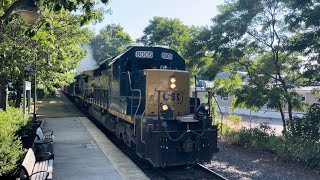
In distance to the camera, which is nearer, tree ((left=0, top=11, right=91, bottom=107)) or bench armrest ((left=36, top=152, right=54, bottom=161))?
bench armrest ((left=36, top=152, right=54, bottom=161))

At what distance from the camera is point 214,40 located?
13289 millimetres

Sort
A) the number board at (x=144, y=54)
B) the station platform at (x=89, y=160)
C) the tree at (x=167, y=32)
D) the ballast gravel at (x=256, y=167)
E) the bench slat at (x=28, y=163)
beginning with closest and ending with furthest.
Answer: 1. the bench slat at (x=28, y=163)
2. the station platform at (x=89, y=160)
3. the ballast gravel at (x=256, y=167)
4. the number board at (x=144, y=54)
5. the tree at (x=167, y=32)

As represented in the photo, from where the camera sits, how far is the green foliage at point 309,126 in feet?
32.7

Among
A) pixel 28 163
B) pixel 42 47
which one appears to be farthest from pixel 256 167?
pixel 42 47

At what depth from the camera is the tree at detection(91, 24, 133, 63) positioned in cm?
4550

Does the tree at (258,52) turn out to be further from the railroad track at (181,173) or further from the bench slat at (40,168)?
the bench slat at (40,168)

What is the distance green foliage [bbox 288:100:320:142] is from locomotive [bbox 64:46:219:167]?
4.14 meters

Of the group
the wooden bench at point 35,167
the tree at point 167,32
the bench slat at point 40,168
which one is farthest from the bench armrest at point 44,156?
the tree at point 167,32

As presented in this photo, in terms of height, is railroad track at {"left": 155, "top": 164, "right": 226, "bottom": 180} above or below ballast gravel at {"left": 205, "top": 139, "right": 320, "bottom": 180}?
above

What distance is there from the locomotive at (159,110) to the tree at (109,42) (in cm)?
2385

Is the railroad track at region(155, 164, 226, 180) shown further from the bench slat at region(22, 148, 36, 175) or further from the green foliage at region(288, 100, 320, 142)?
the green foliage at region(288, 100, 320, 142)

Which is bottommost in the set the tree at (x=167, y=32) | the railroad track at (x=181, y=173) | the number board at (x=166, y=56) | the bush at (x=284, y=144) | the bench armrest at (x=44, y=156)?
the railroad track at (x=181, y=173)

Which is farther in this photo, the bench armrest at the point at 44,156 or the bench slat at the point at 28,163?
the bench armrest at the point at 44,156

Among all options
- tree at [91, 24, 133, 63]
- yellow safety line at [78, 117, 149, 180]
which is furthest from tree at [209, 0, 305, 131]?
tree at [91, 24, 133, 63]
